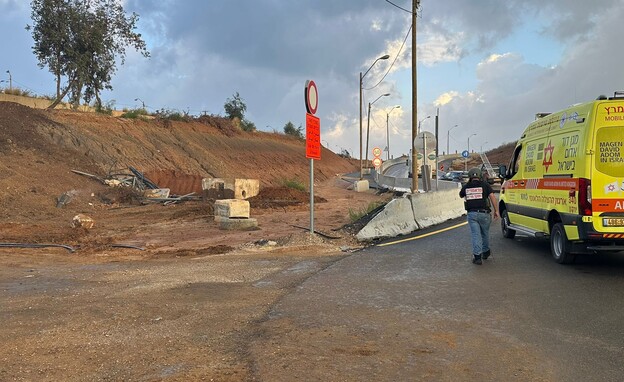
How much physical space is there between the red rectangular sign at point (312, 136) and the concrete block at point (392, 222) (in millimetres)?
2228

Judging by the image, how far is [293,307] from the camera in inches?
233

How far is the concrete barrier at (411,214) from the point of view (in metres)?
12.0

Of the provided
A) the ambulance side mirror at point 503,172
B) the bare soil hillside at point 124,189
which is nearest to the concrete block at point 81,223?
the bare soil hillside at point 124,189

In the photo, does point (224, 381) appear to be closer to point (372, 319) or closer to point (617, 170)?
point (372, 319)

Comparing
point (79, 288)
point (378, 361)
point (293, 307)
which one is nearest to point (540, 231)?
point (293, 307)

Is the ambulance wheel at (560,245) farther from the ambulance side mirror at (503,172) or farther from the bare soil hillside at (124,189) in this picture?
the bare soil hillside at (124,189)

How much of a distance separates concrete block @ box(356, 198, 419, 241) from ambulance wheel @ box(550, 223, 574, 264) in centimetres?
426

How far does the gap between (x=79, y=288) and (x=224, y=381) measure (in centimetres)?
419

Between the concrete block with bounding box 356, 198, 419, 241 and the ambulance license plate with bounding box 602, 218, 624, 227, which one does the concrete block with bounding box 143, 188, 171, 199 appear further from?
the ambulance license plate with bounding box 602, 218, 624, 227

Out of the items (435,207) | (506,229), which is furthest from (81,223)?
(506,229)

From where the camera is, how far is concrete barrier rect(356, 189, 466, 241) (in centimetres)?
1198

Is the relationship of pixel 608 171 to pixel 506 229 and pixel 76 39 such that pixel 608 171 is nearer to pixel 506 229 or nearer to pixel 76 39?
pixel 506 229

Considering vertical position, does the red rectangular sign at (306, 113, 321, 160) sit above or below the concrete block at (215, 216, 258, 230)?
above

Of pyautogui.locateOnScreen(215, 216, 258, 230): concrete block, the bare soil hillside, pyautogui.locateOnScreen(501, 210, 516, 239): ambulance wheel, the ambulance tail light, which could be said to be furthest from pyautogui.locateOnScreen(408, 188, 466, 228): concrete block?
the ambulance tail light
